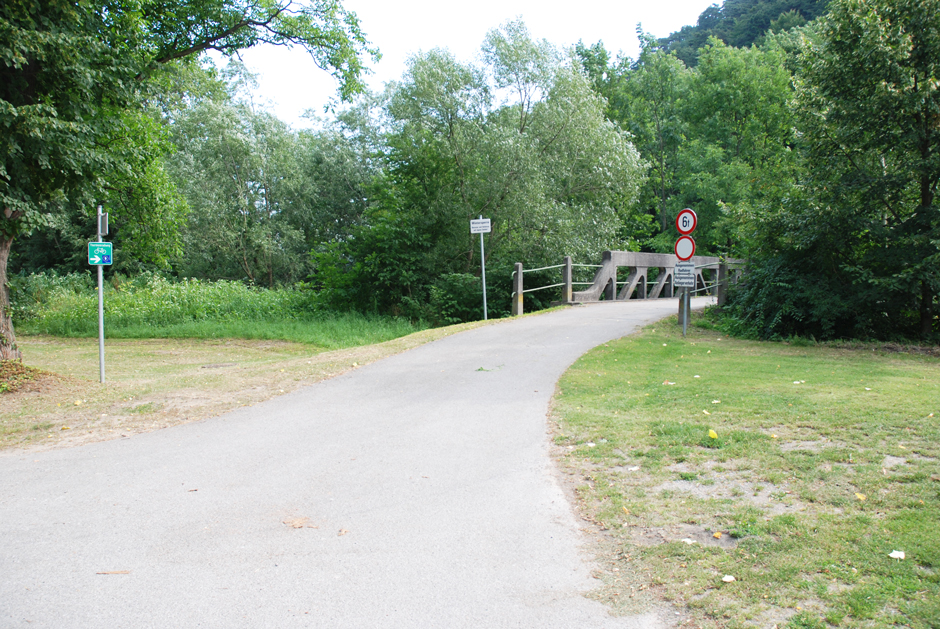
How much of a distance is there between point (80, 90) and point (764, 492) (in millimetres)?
9641

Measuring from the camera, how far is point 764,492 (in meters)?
4.29

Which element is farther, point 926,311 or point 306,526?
point 926,311

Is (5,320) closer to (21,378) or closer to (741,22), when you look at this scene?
(21,378)

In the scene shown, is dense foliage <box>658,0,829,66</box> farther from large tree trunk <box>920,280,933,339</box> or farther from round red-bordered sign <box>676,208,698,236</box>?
round red-bordered sign <box>676,208,698,236</box>

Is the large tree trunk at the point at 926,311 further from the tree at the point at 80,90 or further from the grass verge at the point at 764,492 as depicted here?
the tree at the point at 80,90

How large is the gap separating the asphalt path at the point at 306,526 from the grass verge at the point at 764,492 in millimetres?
344

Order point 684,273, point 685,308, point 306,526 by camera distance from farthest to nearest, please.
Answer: point 685,308 < point 684,273 < point 306,526

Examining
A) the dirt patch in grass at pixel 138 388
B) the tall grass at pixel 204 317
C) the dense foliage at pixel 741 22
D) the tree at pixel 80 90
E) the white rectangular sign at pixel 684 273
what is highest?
the dense foliage at pixel 741 22

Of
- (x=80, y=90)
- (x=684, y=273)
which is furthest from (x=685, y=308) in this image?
(x=80, y=90)

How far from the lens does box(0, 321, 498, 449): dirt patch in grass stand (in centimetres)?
691

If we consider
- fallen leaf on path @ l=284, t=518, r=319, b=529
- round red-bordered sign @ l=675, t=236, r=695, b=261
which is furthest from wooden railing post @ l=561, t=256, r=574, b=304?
fallen leaf on path @ l=284, t=518, r=319, b=529

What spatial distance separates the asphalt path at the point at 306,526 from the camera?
313 centimetres

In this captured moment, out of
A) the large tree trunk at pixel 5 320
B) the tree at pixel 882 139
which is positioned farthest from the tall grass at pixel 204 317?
the tree at pixel 882 139

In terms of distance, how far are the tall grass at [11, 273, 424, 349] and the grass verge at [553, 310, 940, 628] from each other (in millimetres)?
10357
